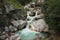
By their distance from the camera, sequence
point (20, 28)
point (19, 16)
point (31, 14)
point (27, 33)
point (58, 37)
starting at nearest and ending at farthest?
1. point (58, 37)
2. point (27, 33)
3. point (20, 28)
4. point (19, 16)
5. point (31, 14)

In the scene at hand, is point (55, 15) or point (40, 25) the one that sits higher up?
point (55, 15)

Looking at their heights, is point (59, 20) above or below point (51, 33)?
above

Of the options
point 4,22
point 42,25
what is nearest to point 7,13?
point 4,22

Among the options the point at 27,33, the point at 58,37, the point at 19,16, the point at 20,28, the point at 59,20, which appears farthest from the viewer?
the point at 19,16

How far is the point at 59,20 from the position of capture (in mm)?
16156

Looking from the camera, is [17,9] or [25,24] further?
[17,9]

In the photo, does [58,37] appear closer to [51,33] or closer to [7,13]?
[51,33]

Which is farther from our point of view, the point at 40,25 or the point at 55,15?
the point at 40,25

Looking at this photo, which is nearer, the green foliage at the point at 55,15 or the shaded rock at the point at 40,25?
the green foliage at the point at 55,15

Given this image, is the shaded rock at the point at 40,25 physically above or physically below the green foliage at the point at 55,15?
below

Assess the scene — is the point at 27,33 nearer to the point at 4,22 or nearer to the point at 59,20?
the point at 4,22

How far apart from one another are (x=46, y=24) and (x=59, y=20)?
11.2 feet

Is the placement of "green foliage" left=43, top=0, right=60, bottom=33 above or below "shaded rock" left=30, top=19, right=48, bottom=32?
above

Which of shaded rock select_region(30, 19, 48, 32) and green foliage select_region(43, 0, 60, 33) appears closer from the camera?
green foliage select_region(43, 0, 60, 33)
